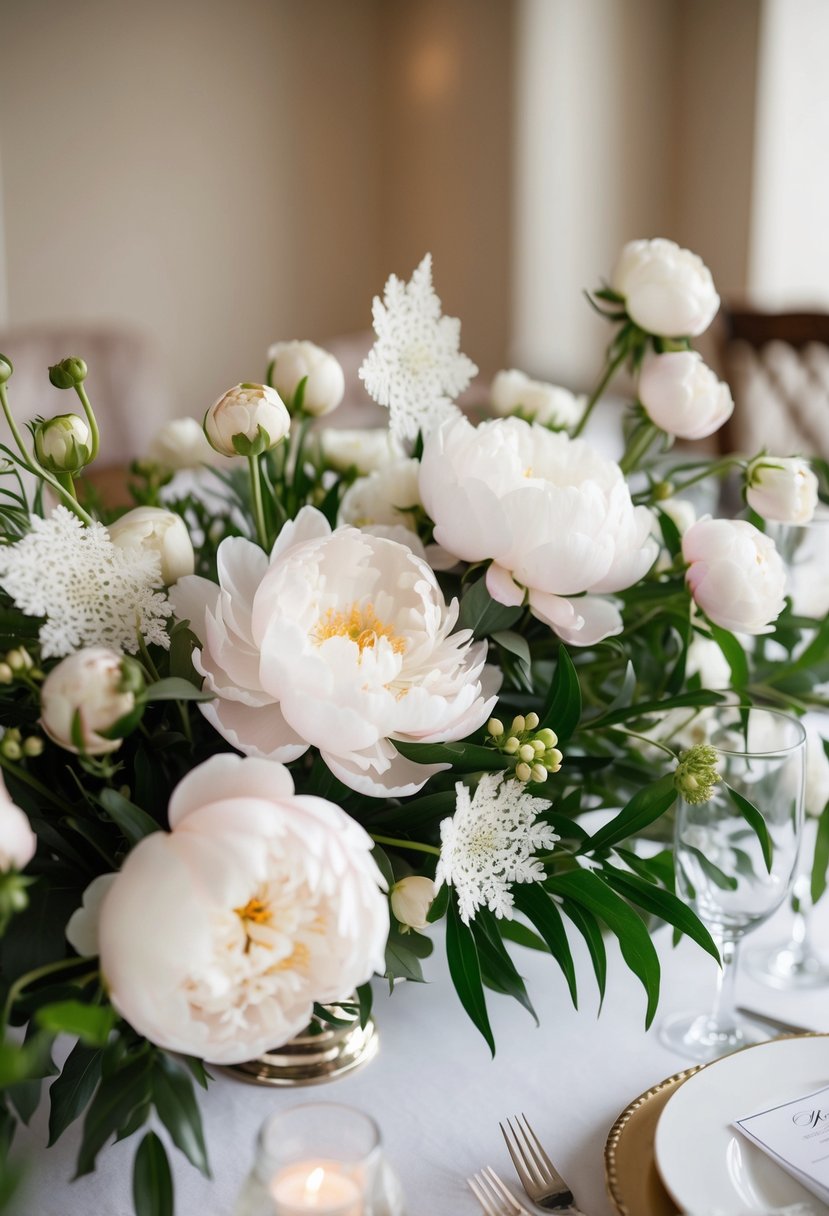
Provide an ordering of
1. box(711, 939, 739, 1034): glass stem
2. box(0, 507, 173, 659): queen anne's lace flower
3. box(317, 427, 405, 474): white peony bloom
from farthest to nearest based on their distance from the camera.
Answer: box(317, 427, 405, 474): white peony bloom < box(711, 939, 739, 1034): glass stem < box(0, 507, 173, 659): queen anne's lace flower

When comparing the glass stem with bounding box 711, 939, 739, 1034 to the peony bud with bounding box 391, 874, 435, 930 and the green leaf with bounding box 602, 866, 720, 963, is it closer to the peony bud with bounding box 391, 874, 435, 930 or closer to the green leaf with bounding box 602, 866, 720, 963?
the green leaf with bounding box 602, 866, 720, 963

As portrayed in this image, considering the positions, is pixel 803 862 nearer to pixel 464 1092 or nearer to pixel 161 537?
pixel 464 1092

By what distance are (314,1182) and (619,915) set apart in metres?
0.23

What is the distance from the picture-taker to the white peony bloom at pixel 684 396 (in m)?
0.70

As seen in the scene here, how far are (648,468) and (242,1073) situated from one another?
0.49 meters

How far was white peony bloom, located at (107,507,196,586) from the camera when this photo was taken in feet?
1.79

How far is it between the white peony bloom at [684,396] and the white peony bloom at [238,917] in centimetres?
40

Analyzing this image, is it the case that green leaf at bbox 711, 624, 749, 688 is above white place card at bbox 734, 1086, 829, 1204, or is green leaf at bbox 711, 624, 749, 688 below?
above

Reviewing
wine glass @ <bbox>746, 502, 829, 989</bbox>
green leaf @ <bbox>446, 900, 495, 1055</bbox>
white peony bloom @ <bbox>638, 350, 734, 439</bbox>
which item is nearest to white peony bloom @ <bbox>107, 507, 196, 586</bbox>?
green leaf @ <bbox>446, 900, 495, 1055</bbox>

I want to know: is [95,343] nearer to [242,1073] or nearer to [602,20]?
[242,1073]

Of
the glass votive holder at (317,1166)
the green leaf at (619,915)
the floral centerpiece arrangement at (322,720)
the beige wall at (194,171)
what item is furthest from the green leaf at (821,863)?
the beige wall at (194,171)

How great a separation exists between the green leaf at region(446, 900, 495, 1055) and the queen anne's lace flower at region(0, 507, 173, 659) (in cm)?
21

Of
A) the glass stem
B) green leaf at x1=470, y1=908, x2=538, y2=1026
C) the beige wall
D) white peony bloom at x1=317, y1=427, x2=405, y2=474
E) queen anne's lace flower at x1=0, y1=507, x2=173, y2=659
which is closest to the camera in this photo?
queen anne's lace flower at x1=0, y1=507, x2=173, y2=659

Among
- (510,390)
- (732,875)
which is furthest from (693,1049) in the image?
(510,390)
